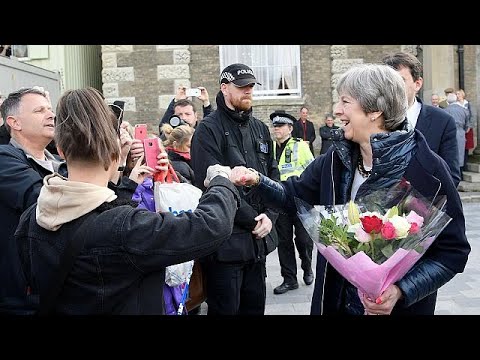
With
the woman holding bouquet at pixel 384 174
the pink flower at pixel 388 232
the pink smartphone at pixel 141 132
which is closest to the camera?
the pink flower at pixel 388 232

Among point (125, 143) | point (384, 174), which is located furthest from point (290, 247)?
point (384, 174)

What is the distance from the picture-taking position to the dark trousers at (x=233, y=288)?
4004 mm

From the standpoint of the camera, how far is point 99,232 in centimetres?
197

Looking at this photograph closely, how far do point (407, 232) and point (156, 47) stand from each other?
14.1 metres

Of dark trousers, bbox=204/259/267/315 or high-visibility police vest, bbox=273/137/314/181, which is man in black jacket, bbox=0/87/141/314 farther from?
high-visibility police vest, bbox=273/137/314/181

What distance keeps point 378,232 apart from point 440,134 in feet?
6.38

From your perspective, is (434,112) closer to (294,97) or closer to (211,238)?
(211,238)

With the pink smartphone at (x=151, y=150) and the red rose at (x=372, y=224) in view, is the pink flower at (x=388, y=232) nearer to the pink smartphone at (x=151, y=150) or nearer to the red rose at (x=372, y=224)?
the red rose at (x=372, y=224)

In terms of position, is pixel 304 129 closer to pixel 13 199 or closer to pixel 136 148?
pixel 136 148

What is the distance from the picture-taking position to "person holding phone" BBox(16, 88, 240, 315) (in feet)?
6.52

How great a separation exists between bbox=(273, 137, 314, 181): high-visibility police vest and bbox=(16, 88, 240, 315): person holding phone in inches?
196

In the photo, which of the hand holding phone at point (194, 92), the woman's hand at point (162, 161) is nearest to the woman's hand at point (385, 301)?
the woman's hand at point (162, 161)

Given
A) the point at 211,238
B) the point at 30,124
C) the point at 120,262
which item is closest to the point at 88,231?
the point at 120,262

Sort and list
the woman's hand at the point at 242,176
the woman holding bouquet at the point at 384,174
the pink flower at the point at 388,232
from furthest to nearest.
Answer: the woman's hand at the point at 242,176 < the woman holding bouquet at the point at 384,174 < the pink flower at the point at 388,232
